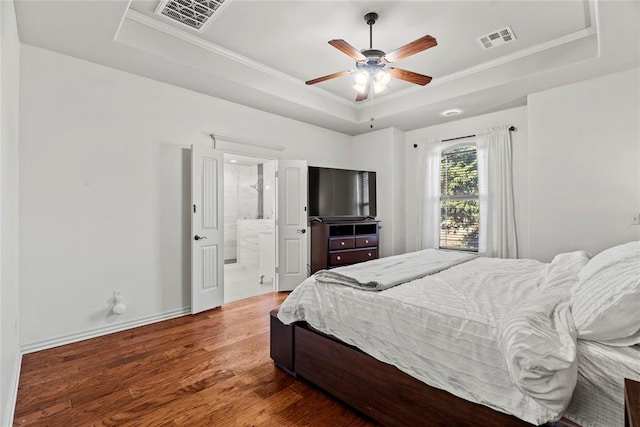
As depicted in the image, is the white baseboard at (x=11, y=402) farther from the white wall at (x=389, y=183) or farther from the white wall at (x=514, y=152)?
the white wall at (x=514, y=152)

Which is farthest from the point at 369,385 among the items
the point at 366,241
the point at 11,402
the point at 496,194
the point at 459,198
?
the point at 459,198

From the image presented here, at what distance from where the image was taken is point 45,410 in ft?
5.98

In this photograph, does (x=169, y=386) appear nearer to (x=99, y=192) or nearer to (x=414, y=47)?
(x=99, y=192)

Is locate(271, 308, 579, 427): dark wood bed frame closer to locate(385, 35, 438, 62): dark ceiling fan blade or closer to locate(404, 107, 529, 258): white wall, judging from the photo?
locate(385, 35, 438, 62): dark ceiling fan blade

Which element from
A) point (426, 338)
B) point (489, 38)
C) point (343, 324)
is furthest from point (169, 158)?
point (489, 38)

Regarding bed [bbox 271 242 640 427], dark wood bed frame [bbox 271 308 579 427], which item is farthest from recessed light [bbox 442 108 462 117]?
dark wood bed frame [bbox 271 308 579 427]

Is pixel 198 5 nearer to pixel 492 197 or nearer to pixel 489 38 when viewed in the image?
pixel 489 38

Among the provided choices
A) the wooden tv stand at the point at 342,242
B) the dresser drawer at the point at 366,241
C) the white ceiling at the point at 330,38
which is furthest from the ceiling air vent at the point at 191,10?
the dresser drawer at the point at 366,241

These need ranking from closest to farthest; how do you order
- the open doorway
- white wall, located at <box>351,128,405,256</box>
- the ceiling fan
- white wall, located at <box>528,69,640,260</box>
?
the ceiling fan, white wall, located at <box>528,69,640,260</box>, white wall, located at <box>351,128,405,256</box>, the open doorway

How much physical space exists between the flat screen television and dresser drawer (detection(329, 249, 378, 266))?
2.14ft

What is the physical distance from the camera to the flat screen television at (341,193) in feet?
15.7

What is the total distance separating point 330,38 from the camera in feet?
9.81

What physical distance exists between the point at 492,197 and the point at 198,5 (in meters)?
4.12

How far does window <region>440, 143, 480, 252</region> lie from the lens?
452cm
